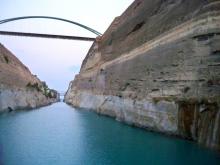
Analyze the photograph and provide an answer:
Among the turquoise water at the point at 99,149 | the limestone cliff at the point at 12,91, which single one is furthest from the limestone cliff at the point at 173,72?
the limestone cliff at the point at 12,91

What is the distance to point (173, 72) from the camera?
727 inches

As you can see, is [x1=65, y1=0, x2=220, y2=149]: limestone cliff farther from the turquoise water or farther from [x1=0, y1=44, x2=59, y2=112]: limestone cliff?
[x1=0, y1=44, x2=59, y2=112]: limestone cliff

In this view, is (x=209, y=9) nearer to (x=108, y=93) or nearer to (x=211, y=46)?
(x=211, y=46)

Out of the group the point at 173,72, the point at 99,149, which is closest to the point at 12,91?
the point at 173,72

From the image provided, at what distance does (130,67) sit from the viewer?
2681 centimetres

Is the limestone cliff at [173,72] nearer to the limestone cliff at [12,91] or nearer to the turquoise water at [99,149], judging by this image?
the turquoise water at [99,149]

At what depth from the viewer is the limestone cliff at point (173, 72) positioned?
15.7 m

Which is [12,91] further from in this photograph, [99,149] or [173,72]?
[99,149]

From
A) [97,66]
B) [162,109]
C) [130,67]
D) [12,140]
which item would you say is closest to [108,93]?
[130,67]

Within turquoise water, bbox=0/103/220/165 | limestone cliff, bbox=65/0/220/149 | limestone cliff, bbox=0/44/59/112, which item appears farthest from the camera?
limestone cliff, bbox=0/44/59/112

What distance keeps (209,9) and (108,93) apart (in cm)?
1685

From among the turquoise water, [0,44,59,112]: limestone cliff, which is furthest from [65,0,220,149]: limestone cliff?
[0,44,59,112]: limestone cliff

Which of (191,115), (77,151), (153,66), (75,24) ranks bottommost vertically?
(77,151)

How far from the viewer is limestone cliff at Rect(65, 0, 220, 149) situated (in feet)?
51.6
